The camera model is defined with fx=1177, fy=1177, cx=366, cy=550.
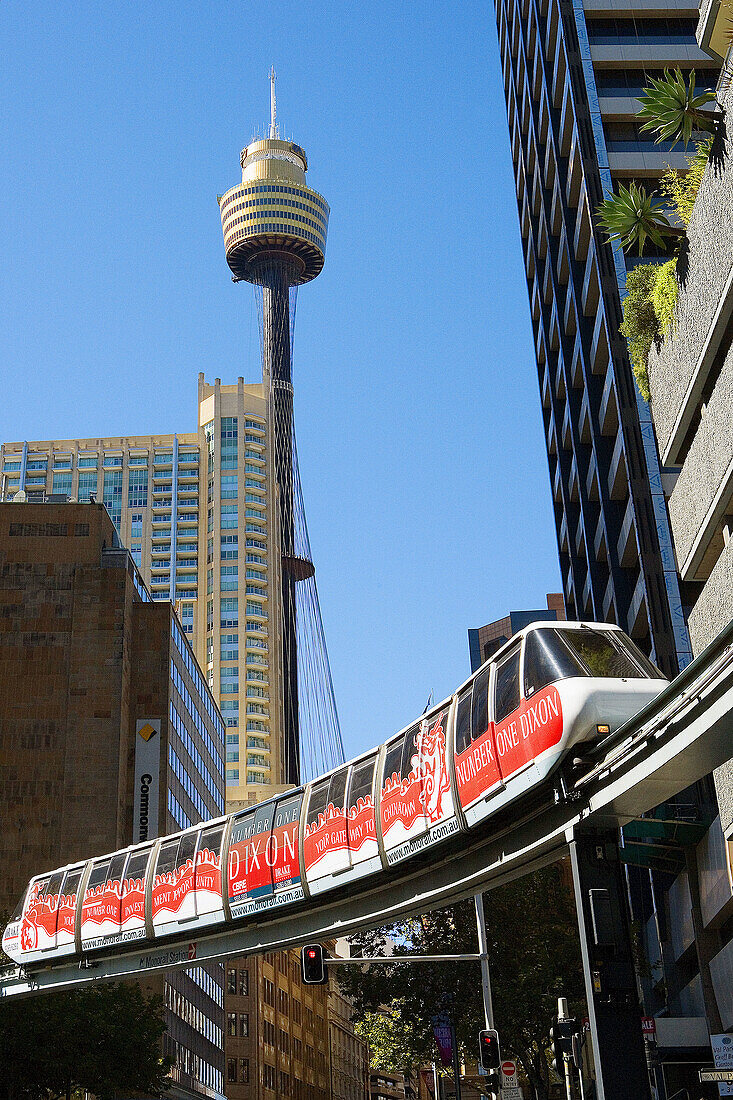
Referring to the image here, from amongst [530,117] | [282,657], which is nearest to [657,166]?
[530,117]

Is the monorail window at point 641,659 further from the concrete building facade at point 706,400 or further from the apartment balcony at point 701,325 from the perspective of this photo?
the apartment balcony at point 701,325

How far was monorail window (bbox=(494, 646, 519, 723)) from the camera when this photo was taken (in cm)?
1839

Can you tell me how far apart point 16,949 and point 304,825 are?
14.8 m

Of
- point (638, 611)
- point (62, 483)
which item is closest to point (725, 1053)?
point (638, 611)

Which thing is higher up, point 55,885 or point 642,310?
point 642,310

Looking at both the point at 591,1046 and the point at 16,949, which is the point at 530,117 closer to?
the point at 16,949

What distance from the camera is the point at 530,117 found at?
7175 centimetres

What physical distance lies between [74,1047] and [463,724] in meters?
26.5

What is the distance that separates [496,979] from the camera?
→ 38562mm

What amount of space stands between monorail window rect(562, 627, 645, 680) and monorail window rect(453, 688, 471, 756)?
2586 millimetres

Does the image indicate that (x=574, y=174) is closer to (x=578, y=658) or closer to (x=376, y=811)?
(x=376, y=811)

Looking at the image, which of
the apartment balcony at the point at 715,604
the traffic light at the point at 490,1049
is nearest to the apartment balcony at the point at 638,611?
the apartment balcony at the point at 715,604

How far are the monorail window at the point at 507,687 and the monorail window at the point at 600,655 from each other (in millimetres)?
1000

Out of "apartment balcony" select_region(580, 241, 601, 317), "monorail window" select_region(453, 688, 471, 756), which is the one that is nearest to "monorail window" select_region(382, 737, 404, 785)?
"monorail window" select_region(453, 688, 471, 756)
